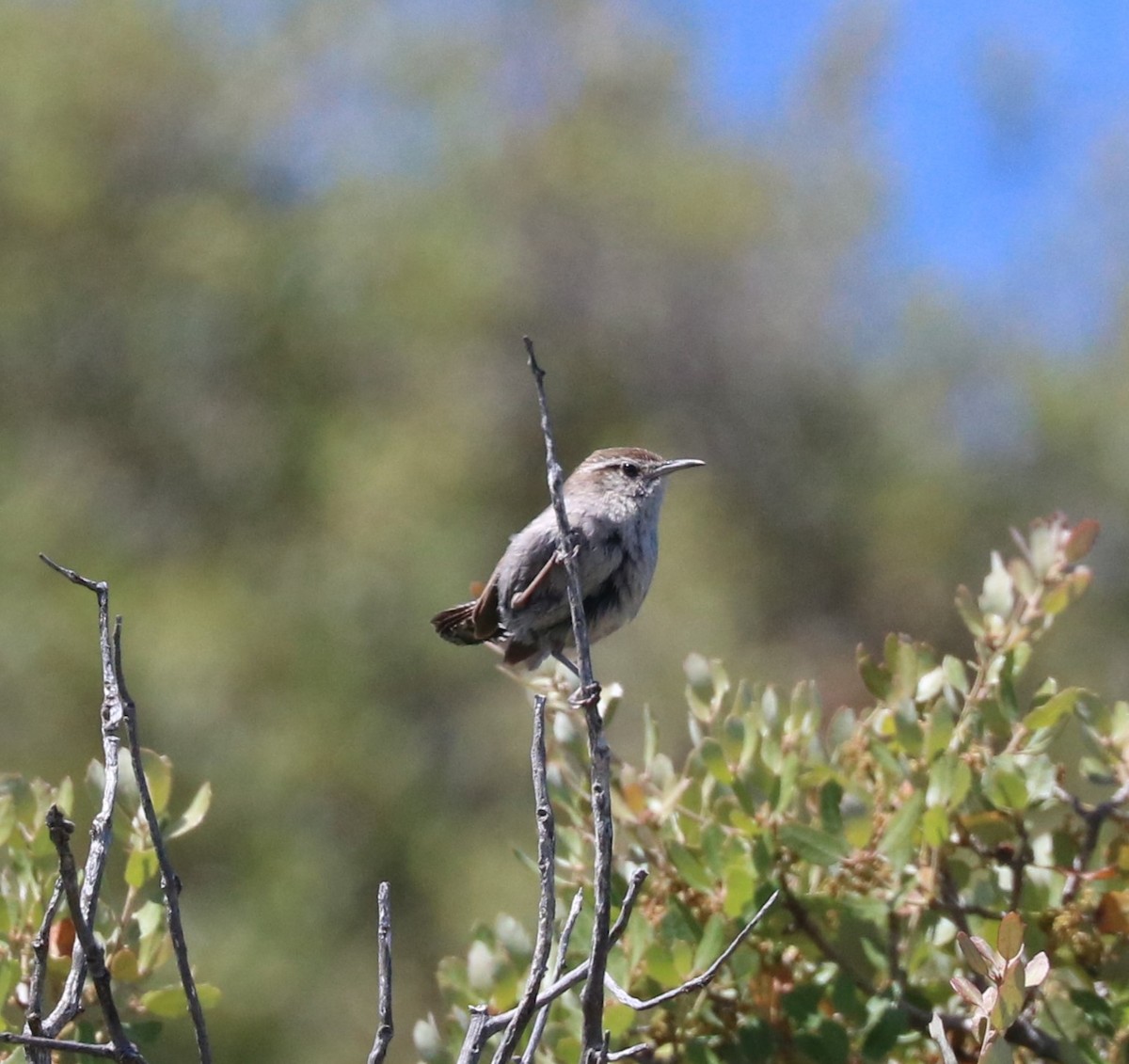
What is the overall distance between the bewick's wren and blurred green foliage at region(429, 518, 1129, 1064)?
0.75 m

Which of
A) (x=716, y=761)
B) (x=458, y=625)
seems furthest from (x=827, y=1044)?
(x=458, y=625)

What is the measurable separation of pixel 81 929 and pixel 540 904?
64cm

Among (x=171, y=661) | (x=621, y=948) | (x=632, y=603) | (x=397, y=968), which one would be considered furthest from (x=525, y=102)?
(x=621, y=948)

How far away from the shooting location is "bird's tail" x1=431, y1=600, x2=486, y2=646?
4.18 m

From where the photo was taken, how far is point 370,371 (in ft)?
56.6

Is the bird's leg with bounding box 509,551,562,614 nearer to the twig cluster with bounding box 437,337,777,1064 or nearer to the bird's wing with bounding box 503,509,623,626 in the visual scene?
the bird's wing with bounding box 503,509,623,626

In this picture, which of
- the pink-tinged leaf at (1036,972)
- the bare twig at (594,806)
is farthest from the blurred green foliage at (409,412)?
the pink-tinged leaf at (1036,972)

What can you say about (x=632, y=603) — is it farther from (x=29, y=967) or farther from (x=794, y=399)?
(x=794, y=399)

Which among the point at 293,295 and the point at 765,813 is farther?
the point at 293,295

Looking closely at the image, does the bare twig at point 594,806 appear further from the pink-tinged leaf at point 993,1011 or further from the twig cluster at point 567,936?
the pink-tinged leaf at point 993,1011

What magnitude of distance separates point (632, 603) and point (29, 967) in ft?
6.06

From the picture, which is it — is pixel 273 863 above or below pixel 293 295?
below

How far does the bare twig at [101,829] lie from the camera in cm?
208

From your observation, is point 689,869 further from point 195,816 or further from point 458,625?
point 458,625
